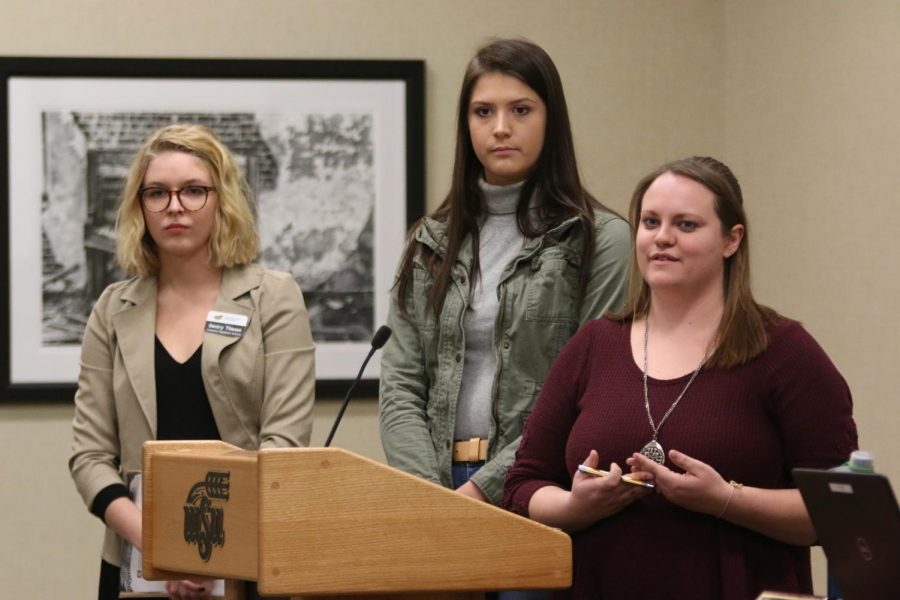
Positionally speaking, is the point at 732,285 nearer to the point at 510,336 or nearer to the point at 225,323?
the point at 510,336

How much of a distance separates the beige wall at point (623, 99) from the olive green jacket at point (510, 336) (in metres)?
1.24

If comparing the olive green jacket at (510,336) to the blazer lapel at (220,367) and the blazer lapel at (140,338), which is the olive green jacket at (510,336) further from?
the blazer lapel at (140,338)

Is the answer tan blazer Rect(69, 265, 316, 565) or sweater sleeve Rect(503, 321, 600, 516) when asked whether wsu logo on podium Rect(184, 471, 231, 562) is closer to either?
sweater sleeve Rect(503, 321, 600, 516)

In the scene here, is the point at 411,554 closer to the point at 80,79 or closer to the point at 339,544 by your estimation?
the point at 339,544

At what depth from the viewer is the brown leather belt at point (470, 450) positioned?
249 centimetres

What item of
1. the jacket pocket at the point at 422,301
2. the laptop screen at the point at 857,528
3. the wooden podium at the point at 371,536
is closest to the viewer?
the laptop screen at the point at 857,528

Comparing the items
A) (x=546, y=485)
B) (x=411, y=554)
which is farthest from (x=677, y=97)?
(x=411, y=554)

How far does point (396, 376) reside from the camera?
2.64 m

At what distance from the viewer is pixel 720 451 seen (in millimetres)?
2033

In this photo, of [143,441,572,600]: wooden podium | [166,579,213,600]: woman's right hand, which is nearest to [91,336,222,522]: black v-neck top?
[166,579,213,600]: woman's right hand

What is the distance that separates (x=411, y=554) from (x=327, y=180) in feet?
8.33

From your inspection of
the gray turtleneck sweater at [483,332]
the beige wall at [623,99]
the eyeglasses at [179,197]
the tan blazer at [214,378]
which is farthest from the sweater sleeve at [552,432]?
the beige wall at [623,99]

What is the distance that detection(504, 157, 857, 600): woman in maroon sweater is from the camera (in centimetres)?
201

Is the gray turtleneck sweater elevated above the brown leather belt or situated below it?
above
